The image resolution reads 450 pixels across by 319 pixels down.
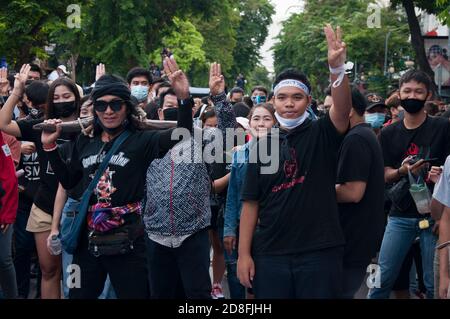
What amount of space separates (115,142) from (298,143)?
1215mm

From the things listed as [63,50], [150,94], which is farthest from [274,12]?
[150,94]

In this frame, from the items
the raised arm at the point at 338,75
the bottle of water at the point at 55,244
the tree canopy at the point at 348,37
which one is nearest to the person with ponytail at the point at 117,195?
the raised arm at the point at 338,75

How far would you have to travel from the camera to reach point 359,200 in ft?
18.3

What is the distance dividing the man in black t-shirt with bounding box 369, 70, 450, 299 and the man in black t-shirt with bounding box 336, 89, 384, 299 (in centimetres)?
110

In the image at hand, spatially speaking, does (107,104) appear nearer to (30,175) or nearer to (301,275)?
(301,275)

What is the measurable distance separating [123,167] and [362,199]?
153cm

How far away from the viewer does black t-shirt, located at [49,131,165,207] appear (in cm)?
540

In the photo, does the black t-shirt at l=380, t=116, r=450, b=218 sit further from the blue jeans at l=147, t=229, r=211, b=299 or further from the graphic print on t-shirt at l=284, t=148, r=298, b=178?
the graphic print on t-shirt at l=284, t=148, r=298, b=178

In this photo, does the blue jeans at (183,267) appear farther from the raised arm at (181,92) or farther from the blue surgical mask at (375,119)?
the blue surgical mask at (375,119)

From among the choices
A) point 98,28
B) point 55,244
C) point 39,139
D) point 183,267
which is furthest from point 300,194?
point 98,28

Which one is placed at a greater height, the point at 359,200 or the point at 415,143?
the point at 415,143

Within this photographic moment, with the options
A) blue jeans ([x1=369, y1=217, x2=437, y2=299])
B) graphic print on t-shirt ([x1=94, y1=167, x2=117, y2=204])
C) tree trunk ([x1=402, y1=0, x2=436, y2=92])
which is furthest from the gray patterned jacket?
tree trunk ([x1=402, y1=0, x2=436, y2=92])

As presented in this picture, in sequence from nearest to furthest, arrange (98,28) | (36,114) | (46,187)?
1. (46,187)
2. (36,114)
3. (98,28)
